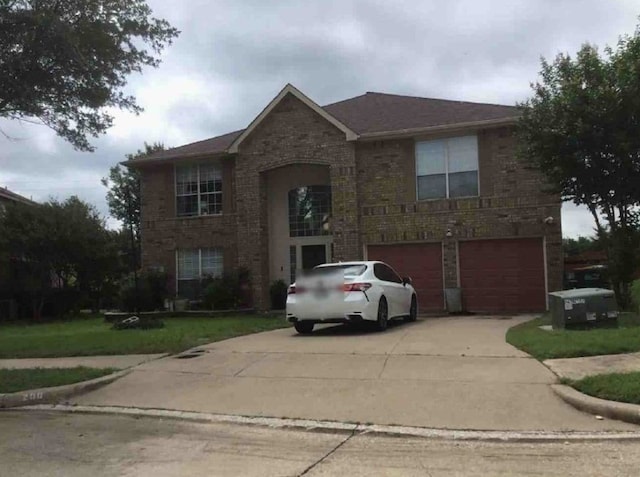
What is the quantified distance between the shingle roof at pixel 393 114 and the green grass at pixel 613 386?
1252 cm

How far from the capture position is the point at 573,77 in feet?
51.6

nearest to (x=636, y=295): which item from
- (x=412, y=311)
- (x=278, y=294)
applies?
(x=412, y=311)

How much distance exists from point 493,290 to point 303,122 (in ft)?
26.5

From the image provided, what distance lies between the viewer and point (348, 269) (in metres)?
13.6

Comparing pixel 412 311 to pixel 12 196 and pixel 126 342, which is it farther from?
pixel 12 196

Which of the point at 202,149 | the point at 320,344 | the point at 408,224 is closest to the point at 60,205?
the point at 202,149

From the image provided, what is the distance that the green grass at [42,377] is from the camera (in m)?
9.31

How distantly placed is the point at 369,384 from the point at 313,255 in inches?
580

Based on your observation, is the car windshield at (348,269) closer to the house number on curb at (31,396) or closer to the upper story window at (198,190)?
the house number on curb at (31,396)

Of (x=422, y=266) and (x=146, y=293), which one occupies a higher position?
(x=422, y=266)

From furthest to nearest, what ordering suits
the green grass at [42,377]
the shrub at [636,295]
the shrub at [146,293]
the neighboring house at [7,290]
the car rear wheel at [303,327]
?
the neighboring house at [7,290], the shrub at [146,293], the shrub at [636,295], the car rear wheel at [303,327], the green grass at [42,377]

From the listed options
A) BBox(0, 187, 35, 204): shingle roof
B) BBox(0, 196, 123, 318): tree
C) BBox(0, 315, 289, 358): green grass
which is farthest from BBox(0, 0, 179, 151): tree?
BBox(0, 187, 35, 204): shingle roof

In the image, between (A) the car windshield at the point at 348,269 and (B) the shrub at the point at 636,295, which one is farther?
(B) the shrub at the point at 636,295

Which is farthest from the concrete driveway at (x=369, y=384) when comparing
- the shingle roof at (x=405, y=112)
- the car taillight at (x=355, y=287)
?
the shingle roof at (x=405, y=112)
